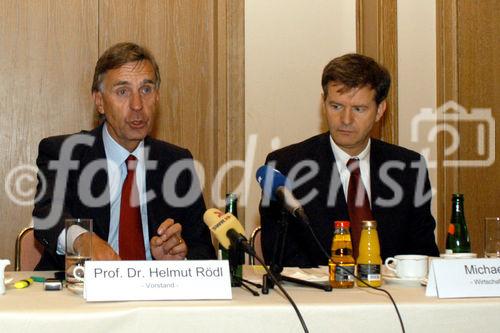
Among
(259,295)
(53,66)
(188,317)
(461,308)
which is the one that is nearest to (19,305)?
(188,317)

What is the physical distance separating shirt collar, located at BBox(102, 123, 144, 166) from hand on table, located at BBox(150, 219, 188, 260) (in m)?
0.56

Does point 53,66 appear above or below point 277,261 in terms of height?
above

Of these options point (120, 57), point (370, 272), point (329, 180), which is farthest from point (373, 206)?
point (120, 57)

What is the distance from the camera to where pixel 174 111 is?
411cm

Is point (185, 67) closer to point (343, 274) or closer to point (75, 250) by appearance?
point (75, 250)

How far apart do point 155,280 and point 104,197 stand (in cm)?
117

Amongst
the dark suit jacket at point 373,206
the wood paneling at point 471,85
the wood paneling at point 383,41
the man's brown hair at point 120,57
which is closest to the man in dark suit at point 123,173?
the man's brown hair at point 120,57

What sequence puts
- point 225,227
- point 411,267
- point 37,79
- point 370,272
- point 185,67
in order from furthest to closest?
1. point 185,67
2. point 37,79
3. point 411,267
4. point 370,272
5. point 225,227

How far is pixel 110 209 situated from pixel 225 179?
1.29 meters

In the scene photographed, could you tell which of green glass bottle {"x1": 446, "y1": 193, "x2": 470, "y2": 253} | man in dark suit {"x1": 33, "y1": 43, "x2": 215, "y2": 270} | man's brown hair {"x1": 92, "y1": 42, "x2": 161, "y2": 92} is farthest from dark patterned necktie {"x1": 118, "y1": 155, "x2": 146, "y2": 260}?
green glass bottle {"x1": 446, "y1": 193, "x2": 470, "y2": 253}

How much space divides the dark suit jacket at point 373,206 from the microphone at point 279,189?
785 millimetres

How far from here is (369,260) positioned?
2.15m

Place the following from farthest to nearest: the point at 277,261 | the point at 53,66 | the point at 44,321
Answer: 1. the point at 53,66
2. the point at 277,261
3. the point at 44,321

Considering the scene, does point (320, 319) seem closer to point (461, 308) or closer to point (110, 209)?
point (461, 308)
